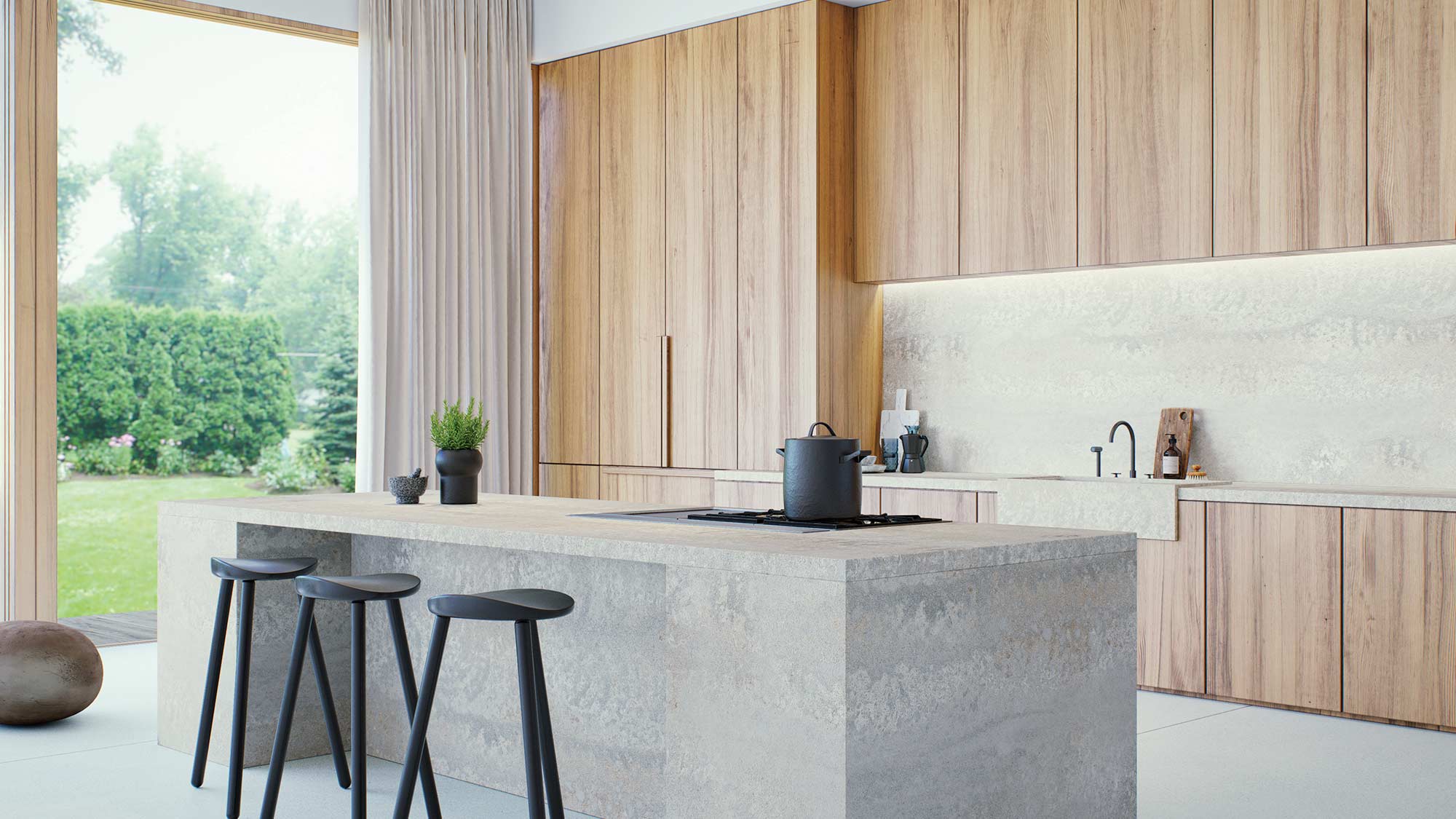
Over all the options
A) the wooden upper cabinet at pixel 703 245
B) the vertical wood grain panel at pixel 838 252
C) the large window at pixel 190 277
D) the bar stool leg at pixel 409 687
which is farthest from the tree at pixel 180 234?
the bar stool leg at pixel 409 687

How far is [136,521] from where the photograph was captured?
11219 millimetres

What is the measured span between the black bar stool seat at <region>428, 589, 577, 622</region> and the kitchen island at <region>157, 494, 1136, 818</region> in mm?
116

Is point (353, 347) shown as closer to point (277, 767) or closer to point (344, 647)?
point (344, 647)

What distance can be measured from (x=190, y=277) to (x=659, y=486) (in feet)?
20.6

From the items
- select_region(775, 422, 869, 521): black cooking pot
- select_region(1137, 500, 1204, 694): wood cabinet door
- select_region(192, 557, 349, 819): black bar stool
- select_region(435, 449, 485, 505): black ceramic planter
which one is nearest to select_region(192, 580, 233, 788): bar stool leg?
select_region(192, 557, 349, 819): black bar stool

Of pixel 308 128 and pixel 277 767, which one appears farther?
pixel 308 128

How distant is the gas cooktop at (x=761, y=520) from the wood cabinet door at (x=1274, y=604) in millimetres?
1950

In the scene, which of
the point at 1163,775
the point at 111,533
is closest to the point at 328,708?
the point at 1163,775

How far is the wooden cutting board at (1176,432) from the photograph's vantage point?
17.5 feet

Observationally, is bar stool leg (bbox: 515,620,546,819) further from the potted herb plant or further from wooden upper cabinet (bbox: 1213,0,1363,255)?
wooden upper cabinet (bbox: 1213,0,1363,255)

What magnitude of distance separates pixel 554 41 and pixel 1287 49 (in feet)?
12.2

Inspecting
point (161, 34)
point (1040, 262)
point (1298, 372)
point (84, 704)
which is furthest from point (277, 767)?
point (161, 34)

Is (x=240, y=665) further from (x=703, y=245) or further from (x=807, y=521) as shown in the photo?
(x=703, y=245)

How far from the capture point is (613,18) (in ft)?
21.9
